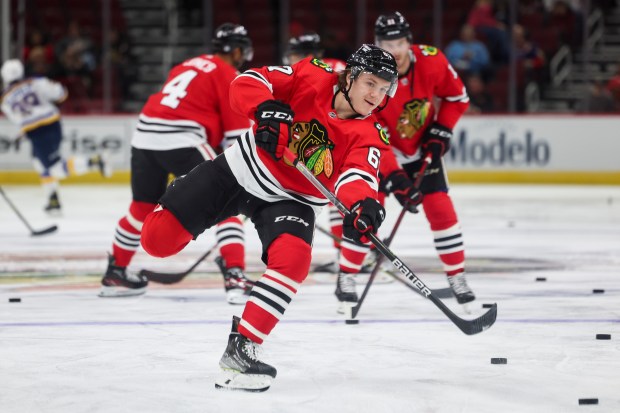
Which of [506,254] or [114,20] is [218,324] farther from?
[114,20]

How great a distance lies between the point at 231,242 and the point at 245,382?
5.81 ft

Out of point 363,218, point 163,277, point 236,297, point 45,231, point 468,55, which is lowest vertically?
point 45,231

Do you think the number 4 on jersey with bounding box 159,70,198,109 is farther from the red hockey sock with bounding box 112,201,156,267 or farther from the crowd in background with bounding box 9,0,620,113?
the crowd in background with bounding box 9,0,620,113

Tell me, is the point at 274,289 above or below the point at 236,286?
above

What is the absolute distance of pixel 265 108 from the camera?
3234 millimetres

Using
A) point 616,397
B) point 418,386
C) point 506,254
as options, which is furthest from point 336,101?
point 506,254

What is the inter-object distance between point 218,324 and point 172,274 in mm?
1084

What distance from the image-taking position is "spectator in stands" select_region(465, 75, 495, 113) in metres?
11.1

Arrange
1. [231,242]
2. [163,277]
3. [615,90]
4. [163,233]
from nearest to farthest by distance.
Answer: [163,233]
[231,242]
[163,277]
[615,90]

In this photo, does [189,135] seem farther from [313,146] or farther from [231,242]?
[313,146]

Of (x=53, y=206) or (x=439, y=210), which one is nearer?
(x=439, y=210)

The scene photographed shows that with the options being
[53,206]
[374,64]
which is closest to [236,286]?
[374,64]

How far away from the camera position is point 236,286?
15.6ft

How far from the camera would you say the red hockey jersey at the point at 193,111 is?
4.76 meters
